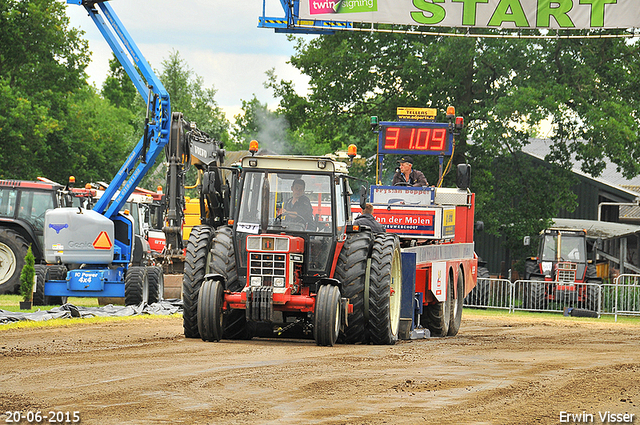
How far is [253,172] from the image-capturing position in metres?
12.3

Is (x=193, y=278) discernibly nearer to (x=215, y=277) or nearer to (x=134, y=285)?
(x=215, y=277)

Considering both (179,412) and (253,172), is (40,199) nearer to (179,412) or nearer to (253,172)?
(253,172)

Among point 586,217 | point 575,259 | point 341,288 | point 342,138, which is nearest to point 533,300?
point 575,259

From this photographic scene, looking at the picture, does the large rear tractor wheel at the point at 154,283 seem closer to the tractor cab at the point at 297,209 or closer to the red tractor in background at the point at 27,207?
the red tractor in background at the point at 27,207

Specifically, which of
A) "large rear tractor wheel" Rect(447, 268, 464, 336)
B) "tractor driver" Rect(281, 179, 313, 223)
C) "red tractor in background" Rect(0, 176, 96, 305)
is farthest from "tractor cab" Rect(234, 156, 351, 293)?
"red tractor in background" Rect(0, 176, 96, 305)

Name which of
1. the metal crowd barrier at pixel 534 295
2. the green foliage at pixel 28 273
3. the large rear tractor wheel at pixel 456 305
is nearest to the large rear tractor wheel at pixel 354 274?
the large rear tractor wheel at pixel 456 305

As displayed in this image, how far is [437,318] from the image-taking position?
1574 cm

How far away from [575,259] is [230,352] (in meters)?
22.3

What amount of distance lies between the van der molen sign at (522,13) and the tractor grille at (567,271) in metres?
13.2

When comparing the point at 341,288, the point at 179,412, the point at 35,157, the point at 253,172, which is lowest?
the point at 179,412

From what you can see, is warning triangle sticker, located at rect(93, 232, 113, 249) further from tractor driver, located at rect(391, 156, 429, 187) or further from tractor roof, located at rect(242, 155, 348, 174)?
tractor roof, located at rect(242, 155, 348, 174)

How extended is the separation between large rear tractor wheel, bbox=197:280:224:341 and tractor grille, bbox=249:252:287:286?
0.50 m

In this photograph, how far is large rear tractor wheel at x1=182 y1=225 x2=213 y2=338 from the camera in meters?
12.3

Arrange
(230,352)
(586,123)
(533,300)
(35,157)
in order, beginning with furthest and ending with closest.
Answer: (35,157)
(586,123)
(533,300)
(230,352)
